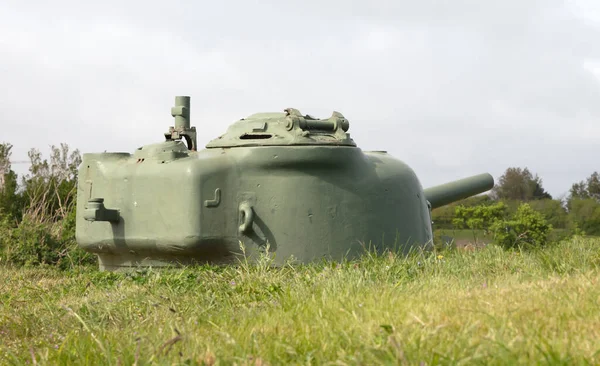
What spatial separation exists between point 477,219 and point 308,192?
19.0m

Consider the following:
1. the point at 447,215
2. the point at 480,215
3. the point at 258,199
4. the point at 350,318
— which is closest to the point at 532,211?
the point at 480,215

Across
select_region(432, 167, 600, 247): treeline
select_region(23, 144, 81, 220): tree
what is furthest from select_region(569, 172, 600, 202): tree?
select_region(23, 144, 81, 220): tree

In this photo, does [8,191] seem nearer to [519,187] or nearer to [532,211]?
[532,211]

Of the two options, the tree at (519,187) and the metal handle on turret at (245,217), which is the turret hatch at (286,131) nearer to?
the metal handle on turret at (245,217)

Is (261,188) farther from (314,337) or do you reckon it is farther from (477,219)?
(477,219)

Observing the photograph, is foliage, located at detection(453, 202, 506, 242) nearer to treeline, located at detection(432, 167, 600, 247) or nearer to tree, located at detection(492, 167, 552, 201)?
treeline, located at detection(432, 167, 600, 247)

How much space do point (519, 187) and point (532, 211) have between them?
19.8 m

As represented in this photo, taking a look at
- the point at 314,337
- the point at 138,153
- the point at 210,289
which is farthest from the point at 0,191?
the point at 314,337

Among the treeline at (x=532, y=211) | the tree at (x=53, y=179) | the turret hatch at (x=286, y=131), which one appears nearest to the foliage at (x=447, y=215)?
the treeline at (x=532, y=211)

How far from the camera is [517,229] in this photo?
2267 centimetres

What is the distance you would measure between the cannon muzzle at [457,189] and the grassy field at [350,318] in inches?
138

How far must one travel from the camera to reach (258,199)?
7.79 m

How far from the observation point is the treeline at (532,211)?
80.7 ft

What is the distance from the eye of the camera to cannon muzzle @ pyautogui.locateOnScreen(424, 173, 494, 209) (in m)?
10.3
